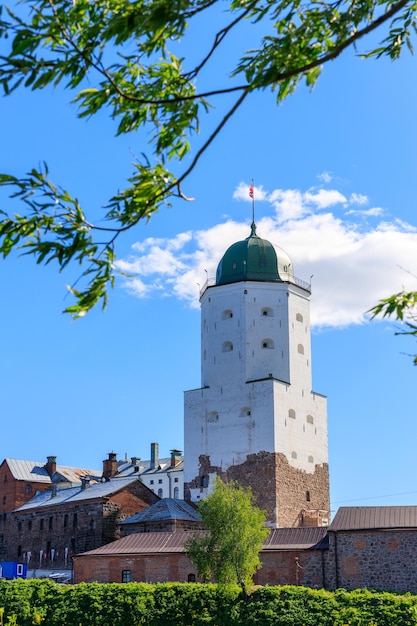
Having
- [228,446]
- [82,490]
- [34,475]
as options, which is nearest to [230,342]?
[228,446]

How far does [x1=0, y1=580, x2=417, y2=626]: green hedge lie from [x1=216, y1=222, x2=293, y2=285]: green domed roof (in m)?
18.5

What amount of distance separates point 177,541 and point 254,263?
15542 millimetres

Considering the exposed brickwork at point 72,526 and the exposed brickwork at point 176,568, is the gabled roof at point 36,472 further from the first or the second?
the exposed brickwork at point 176,568

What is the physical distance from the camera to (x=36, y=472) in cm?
5628

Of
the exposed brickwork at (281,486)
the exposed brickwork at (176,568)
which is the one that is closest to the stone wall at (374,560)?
the exposed brickwork at (176,568)

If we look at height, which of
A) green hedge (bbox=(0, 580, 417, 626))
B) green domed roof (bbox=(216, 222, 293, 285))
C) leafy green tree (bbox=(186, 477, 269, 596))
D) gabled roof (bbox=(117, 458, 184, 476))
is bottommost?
green hedge (bbox=(0, 580, 417, 626))

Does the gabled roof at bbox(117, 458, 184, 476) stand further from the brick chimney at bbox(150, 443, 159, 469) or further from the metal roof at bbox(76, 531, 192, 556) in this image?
the metal roof at bbox(76, 531, 192, 556)

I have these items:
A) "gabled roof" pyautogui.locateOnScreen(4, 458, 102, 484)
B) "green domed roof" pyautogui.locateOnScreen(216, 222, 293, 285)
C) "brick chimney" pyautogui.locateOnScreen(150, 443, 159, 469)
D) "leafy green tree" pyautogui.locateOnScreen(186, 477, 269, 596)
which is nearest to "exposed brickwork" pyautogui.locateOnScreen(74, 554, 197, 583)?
"leafy green tree" pyautogui.locateOnScreen(186, 477, 269, 596)

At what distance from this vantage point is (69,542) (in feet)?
143

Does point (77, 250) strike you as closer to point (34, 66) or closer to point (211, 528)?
point (34, 66)

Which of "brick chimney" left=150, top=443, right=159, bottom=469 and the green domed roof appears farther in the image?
"brick chimney" left=150, top=443, right=159, bottom=469

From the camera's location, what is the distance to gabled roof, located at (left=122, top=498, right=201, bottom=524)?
125 feet

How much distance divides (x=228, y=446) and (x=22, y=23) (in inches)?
1428

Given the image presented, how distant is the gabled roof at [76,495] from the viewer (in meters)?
43.1
